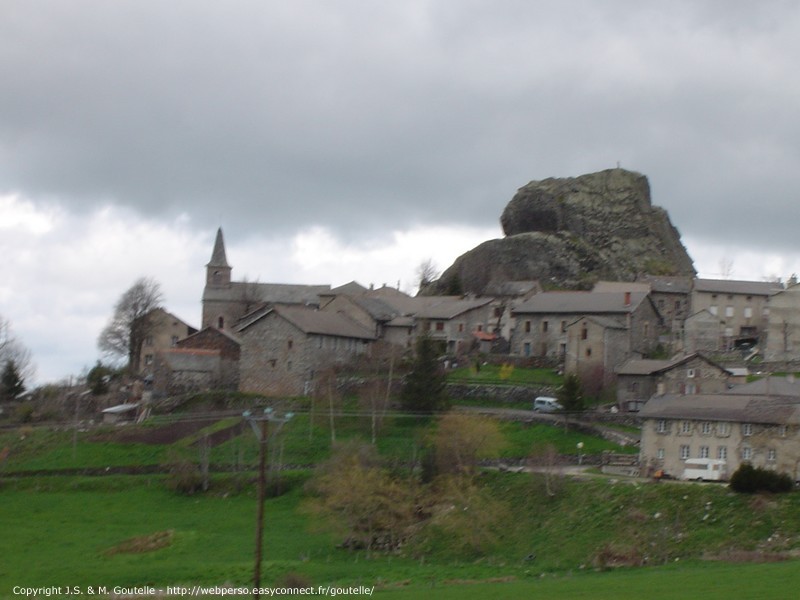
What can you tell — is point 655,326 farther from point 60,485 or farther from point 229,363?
point 60,485

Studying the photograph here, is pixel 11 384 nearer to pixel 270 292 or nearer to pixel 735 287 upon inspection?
pixel 270 292

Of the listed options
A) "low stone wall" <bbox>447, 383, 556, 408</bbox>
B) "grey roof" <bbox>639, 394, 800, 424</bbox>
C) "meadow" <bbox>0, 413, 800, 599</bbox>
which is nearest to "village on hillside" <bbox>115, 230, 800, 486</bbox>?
"grey roof" <bbox>639, 394, 800, 424</bbox>

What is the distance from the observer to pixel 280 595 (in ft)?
123

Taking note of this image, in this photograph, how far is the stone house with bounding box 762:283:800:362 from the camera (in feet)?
265

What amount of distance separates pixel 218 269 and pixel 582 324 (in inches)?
1862

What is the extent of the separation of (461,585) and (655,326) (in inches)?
1897

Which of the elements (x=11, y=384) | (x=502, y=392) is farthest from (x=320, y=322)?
(x=11, y=384)

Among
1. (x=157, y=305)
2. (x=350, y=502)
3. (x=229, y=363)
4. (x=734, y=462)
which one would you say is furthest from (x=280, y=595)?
(x=157, y=305)

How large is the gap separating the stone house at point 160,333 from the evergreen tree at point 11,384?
9645 millimetres

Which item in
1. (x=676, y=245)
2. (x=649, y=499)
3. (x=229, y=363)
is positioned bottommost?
(x=649, y=499)

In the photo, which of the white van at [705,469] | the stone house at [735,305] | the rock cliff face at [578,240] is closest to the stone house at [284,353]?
the stone house at [735,305]

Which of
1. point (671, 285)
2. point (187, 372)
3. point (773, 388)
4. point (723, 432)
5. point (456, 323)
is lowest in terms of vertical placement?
point (723, 432)

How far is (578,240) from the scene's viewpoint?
384 ft

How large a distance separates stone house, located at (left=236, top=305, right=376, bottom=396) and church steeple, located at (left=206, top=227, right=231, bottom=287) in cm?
3308
